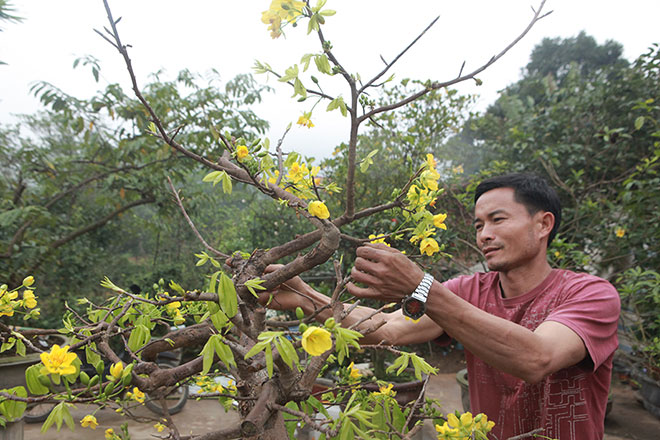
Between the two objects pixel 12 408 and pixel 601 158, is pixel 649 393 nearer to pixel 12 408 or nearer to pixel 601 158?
pixel 601 158

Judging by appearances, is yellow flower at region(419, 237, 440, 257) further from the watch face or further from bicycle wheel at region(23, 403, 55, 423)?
bicycle wheel at region(23, 403, 55, 423)

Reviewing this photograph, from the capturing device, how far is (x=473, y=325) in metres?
1.24

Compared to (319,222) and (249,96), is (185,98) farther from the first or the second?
(319,222)

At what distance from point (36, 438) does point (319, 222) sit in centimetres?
447

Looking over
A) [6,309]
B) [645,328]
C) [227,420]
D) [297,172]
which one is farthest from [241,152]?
[645,328]

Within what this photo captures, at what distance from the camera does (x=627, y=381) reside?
5.43 m

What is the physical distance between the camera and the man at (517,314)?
1228 mm

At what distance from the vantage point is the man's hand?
3.97 feet

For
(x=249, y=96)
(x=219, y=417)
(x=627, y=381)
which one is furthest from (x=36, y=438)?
(x=627, y=381)

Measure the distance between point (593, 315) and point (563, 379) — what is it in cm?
25

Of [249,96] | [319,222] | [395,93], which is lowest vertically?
[319,222]

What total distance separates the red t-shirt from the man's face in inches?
6.1

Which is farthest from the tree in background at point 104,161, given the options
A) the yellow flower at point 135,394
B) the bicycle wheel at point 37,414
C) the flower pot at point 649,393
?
the flower pot at point 649,393

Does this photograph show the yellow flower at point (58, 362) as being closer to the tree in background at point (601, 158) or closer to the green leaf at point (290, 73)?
the green leaf at point (290, 73)
